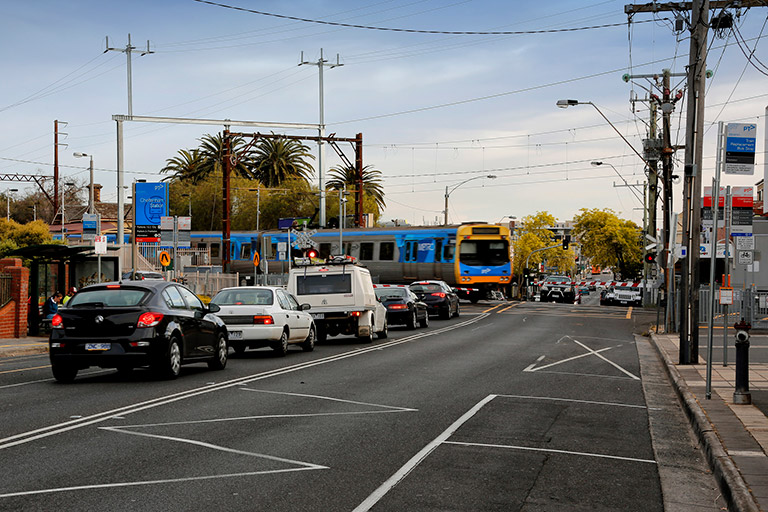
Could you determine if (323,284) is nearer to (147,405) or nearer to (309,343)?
(309,343)

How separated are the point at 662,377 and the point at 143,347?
9477mm

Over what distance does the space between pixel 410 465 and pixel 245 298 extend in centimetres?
1230

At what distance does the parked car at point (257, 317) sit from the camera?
19.7m

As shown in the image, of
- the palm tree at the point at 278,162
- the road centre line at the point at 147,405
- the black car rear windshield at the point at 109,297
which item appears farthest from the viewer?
the palm tree at the point at 278,162

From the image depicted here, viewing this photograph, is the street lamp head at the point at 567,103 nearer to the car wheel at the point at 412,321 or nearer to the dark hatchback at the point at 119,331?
the car wheel at the point at 412,321

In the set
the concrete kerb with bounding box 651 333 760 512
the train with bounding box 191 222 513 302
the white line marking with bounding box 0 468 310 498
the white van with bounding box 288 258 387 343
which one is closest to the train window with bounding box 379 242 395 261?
the train with bounding box 191 222 513 302

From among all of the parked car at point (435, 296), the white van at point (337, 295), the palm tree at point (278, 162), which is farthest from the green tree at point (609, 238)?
the white van at point (337, 295)

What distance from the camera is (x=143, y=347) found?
14305 mm

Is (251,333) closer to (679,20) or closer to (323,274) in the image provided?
(323,274)

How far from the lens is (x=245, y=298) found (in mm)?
20156

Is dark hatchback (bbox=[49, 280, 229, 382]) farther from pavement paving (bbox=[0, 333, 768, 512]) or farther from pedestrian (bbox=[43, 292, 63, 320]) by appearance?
pedestrian (bbox=[43, 292, 63, 320])

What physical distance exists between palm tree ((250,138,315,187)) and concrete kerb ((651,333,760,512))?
75336 millimetres

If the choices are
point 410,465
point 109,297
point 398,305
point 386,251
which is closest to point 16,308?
point 398,305

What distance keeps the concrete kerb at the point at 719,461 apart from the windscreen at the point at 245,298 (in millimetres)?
9200
